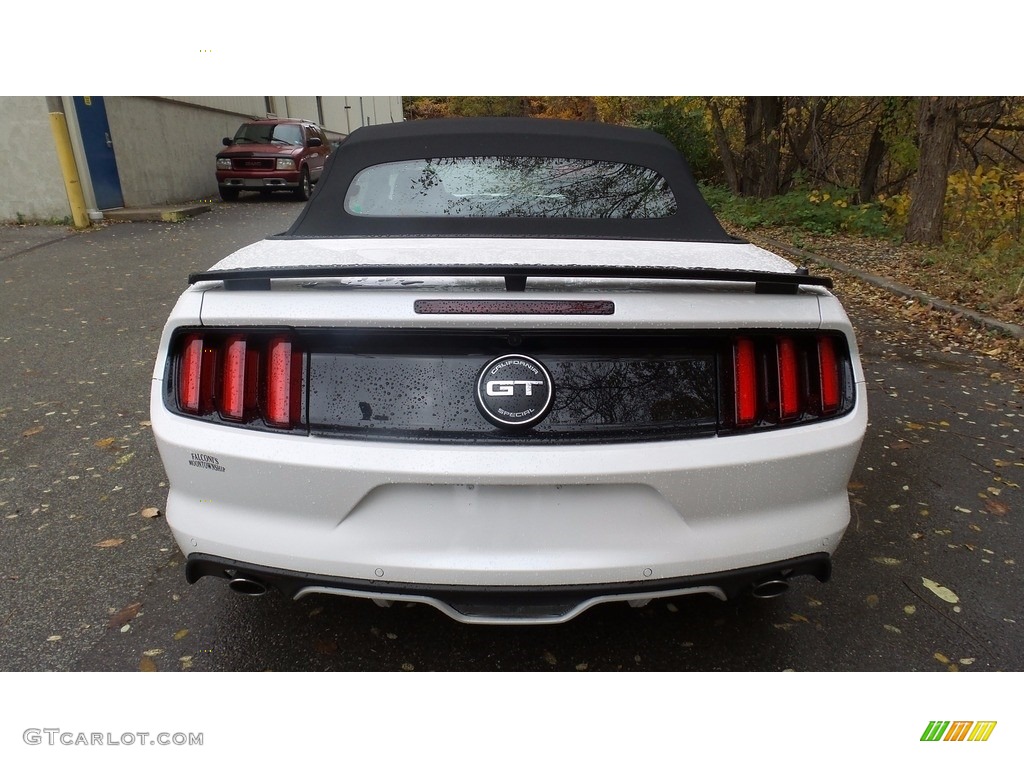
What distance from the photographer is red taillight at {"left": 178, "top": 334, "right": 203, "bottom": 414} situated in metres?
1.86

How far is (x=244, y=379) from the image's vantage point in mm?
1830

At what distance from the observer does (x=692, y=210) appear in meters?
2.96

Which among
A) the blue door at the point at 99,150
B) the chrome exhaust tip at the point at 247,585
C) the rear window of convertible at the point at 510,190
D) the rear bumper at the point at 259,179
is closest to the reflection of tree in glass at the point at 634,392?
the chrome exhaust tip at the point at 247,585

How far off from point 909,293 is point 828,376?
649 centimetres

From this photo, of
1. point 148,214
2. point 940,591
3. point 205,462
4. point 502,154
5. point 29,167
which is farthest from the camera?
point 148,214

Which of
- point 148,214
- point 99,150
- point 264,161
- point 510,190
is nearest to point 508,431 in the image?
point 510,190

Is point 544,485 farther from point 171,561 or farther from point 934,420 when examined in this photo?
point 934,420

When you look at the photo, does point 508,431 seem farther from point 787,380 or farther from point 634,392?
point 787,380

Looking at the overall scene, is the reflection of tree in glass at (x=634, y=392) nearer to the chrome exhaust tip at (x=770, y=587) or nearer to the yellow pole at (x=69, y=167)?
the chrome exhaust tip at (x=770, y=587)

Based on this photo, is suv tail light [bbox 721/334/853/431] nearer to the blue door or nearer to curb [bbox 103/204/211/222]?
curb [bbox 103/204/211/222]

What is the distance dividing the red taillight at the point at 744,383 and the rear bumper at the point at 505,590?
1.43 ft

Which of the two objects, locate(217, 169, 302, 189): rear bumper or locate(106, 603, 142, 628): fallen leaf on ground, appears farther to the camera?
locate(217, 169, 302, 189): rear bumper

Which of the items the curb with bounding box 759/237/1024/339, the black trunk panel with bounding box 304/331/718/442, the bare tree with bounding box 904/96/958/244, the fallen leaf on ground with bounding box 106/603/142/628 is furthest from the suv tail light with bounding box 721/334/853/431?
the bare tree with bounding box 904/96/958/244

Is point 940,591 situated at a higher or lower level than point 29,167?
lower
